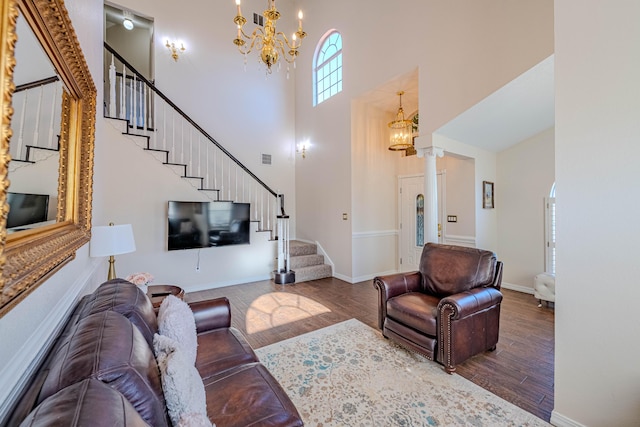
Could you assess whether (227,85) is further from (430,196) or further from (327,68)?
(430,196)

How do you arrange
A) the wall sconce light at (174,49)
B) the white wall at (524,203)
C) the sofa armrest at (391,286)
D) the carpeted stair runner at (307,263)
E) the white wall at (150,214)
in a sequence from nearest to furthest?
1. the sofa armrest at (391,286)
2. the white wall at (150,214)
3. the white wall at (524,203)
4. the wall sconce light at (174,49)
5. the carpeted stair runner at (307,263)

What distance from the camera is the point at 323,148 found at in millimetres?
5754

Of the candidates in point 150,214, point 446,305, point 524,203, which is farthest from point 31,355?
point 524,203

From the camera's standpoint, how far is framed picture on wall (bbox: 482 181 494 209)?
15.4 ft

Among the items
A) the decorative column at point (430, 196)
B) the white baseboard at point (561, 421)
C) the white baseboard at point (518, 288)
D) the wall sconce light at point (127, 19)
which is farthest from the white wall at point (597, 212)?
the wall sconce light at point (127, 19)

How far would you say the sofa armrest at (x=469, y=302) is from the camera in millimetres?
2264

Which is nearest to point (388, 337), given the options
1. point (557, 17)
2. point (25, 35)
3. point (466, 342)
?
point (466, 342)

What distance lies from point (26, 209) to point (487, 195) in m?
5.54

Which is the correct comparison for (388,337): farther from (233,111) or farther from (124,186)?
(233,111)

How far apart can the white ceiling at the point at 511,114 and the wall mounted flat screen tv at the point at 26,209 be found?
13.3ft

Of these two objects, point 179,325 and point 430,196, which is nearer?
point 179,325

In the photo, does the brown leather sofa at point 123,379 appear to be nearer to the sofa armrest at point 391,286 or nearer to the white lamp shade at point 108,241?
the white lamp shade at point 108,241

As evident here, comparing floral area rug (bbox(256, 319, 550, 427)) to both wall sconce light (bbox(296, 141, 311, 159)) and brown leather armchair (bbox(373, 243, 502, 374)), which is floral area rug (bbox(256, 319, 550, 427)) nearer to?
brown leather armchair (bbox(373, 243, 502, 374))

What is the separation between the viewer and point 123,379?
876 millimetres
